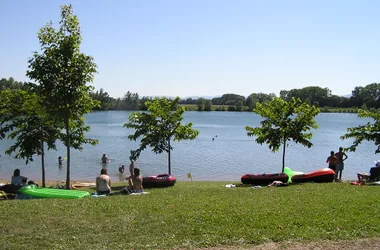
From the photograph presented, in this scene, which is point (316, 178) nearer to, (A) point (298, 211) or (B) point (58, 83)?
(A) point (298, 211)

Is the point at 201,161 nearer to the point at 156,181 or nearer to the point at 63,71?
the point at 156,181

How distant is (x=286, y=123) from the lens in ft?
69.5

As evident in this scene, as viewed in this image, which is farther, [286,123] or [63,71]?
[286,123]

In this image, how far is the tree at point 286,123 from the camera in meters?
21.0

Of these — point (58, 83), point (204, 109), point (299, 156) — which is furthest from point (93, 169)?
point (204, 109)

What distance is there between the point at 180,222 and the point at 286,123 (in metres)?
13.5

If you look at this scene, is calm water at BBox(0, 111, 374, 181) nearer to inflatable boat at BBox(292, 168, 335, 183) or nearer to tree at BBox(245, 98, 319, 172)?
tree at BBox(245, 98, 319, 172)

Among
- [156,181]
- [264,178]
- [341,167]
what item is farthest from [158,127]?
[341,167]

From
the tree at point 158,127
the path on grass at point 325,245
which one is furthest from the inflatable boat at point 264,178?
the path on grass at point 325,245

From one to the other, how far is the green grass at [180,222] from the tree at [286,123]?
9.71m

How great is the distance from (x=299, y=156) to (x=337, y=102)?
6248 inches

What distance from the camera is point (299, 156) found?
44.9 meters

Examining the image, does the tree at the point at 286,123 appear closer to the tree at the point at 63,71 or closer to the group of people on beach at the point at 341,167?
the group of people on beach at the point at 341,167

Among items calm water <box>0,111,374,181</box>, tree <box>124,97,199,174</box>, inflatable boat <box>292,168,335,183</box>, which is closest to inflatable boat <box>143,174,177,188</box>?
tree <box>124,97,199,174</box>
